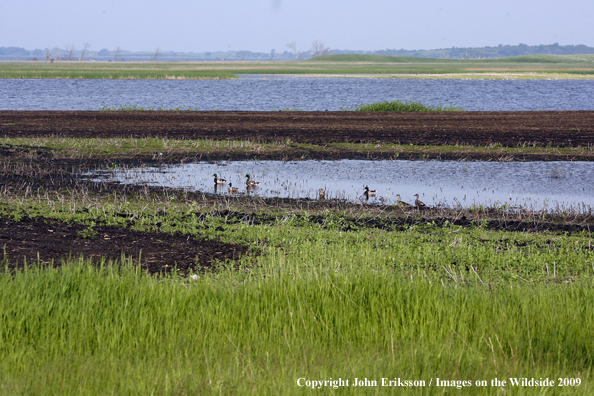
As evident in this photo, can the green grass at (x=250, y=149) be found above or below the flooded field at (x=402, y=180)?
above

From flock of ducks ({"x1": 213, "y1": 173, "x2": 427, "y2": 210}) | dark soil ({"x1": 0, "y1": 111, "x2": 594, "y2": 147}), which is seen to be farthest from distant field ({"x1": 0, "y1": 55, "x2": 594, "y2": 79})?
flock of ducks ({"x1": 213, "y1": 173, "x2": 427, "y2": 210})

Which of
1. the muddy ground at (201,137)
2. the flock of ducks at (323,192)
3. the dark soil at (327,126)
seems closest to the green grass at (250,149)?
the muddy ground at (201,137)

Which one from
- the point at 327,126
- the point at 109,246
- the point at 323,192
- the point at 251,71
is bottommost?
the point at 323,192

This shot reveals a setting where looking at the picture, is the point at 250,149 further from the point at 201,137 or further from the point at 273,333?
the point at 273,333

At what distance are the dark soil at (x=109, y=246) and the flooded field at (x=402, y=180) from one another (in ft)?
18.2

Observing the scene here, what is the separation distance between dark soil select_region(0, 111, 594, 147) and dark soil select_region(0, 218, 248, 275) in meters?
14.9

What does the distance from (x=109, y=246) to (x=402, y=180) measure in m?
11.1

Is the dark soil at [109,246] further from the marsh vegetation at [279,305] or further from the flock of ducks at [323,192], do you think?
the flock of ducks at [323,192]

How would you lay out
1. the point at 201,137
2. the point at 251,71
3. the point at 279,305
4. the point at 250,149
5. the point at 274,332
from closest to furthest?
1. the point at 274,332
2. the point at 279,305
3. the point at 250,149
4. the point at 201,137
5. the point at 251,71

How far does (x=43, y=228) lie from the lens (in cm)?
1111

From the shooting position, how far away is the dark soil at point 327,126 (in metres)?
26.0

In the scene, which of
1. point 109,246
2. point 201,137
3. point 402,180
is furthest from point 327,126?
point 109,246

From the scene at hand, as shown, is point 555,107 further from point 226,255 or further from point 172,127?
point 226,255

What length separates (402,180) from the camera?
18719 millimetres
